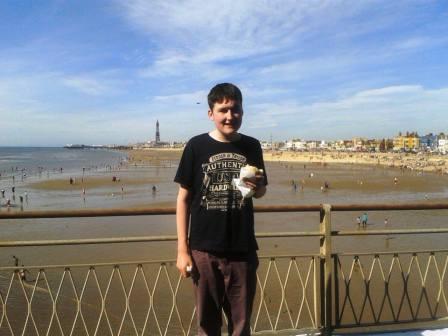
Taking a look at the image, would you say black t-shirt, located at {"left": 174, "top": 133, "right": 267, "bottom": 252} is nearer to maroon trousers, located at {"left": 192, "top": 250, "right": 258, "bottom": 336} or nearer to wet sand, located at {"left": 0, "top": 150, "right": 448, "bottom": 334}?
maroon trousers, located at {"left": 192, "top": 250, "right": 258, "bottom": 336}

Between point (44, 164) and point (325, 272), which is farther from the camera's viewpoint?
point (44, 164)

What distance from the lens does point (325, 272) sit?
4133mm

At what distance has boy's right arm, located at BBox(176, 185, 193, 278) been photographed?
2.99m

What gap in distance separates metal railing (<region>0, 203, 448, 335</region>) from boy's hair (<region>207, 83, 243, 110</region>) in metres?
1.26

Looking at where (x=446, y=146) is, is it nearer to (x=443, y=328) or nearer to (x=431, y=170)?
(x=431, y=170)

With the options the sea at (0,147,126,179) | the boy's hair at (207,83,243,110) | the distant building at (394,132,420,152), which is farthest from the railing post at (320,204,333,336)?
the distant building at (394,132,420,152)

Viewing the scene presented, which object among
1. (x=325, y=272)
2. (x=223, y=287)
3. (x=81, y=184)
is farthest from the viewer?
(x=81, y=184)

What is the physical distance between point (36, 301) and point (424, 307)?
9.39 metres

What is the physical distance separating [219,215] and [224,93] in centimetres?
82

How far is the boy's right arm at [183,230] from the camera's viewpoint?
9.80 feet

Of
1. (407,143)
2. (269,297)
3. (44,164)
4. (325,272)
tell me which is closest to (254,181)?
(325,272)

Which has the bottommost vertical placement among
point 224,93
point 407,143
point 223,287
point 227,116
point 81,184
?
point 81,184

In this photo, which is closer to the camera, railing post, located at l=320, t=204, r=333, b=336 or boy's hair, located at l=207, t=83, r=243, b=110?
boy's hair, located at l=207, t=83, r=243, b=110

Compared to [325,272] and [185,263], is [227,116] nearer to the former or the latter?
[185,263]
